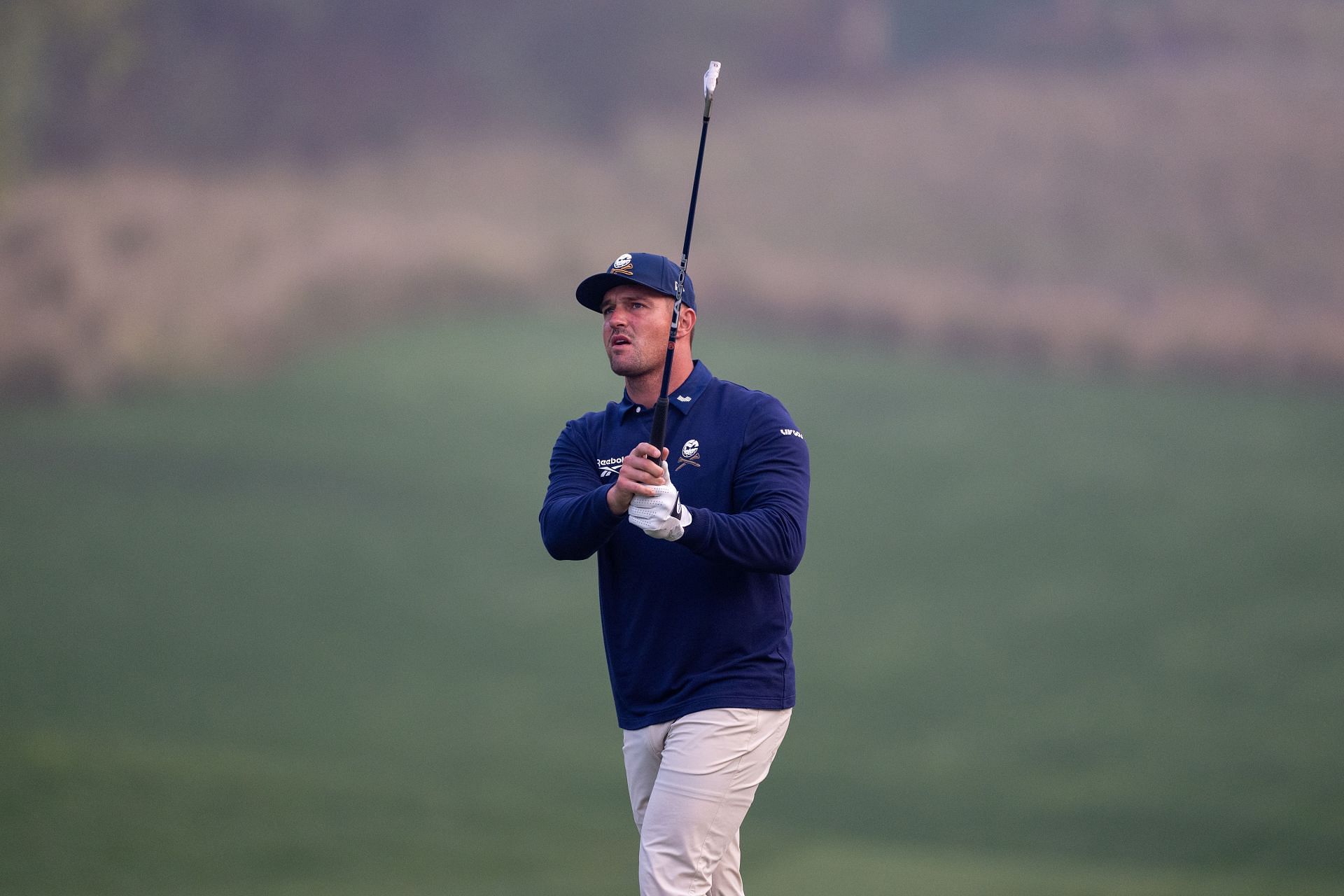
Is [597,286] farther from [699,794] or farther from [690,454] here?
[699,794]

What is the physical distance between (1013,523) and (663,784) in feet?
13.8

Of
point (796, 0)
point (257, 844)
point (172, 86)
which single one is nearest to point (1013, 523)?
point (796, 0)

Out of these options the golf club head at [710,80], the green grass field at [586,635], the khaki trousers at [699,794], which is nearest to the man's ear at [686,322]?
the golf club head at [710,80]

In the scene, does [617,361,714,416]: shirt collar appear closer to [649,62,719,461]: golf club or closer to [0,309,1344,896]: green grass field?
[649,62,719,461]: golf club

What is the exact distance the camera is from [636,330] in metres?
2.62

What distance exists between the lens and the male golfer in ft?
7.87

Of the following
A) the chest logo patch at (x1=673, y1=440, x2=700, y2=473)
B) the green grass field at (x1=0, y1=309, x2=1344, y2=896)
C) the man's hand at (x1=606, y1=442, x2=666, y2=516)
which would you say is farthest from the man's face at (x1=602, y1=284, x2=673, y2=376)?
the green grass field at (x1=0, y1=309, x2=1344, y2=896)

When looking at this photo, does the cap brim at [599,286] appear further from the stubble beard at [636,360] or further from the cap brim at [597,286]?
the stubble beard at [636,360]

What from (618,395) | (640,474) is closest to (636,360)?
(640,474)

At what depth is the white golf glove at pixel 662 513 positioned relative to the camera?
2305mm

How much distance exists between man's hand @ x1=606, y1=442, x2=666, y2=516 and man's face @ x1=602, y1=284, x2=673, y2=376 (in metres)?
0.33

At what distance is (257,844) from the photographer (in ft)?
16.9

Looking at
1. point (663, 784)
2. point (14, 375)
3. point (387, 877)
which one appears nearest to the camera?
point (663, 784)

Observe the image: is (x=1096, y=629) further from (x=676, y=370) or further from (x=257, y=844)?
(x=676, y=370)
